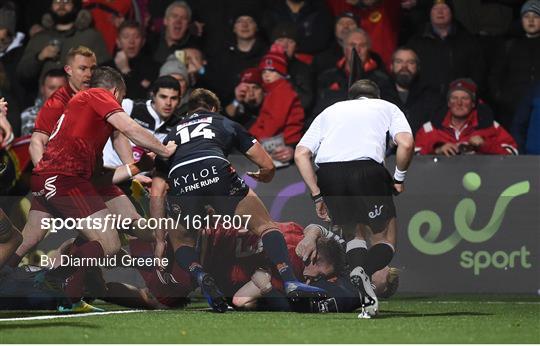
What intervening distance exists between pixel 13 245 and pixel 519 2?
7190mm

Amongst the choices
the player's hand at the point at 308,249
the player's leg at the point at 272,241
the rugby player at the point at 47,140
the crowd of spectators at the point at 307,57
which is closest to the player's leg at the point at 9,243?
the rugby player at the point at 47,140

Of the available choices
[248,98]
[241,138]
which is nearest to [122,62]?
[248,98]

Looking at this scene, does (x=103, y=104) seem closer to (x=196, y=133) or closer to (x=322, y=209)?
(x=196, y=133)

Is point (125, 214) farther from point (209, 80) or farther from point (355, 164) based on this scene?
point (209, 80)

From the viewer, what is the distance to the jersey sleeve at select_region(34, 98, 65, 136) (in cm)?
1248

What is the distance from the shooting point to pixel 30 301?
11.6 m

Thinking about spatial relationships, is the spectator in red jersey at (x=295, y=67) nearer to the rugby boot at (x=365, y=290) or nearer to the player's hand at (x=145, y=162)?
the player's hand at (x=145, y=162)

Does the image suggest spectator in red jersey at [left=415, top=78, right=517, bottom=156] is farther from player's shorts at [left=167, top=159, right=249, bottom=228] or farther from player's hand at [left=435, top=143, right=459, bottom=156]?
player's shorts at [left=167, top=159, right=249, bottom=228]

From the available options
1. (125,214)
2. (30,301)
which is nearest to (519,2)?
(125,214)

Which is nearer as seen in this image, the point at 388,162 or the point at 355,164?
the point at 355,164

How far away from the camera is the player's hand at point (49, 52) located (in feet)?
52.2

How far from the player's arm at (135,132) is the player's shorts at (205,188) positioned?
0.31 metres

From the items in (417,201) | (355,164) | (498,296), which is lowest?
(498,296)

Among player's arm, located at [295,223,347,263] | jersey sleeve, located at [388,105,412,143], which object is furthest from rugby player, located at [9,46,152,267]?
jersey sleeve, located at [388,105,412,143]
